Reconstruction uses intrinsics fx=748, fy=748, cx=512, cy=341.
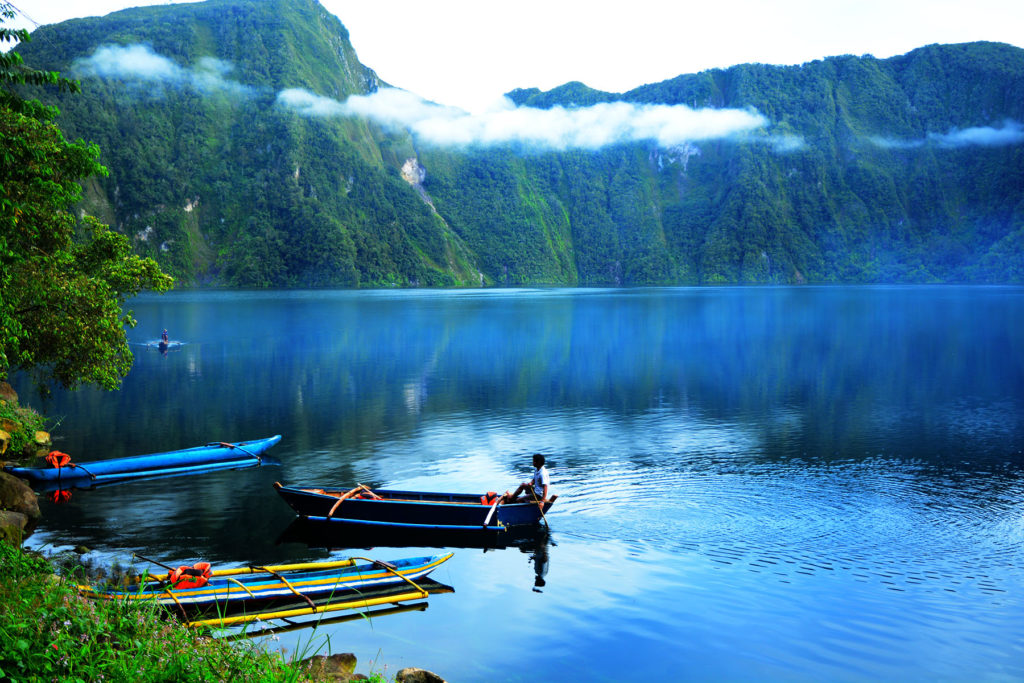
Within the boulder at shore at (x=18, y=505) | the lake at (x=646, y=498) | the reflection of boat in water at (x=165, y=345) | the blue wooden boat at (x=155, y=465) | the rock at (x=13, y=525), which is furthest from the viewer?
the reflection of boat in water at (x=165, y=345)

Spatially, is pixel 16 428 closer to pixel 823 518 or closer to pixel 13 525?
pixel 13 525

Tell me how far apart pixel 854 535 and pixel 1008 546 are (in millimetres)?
4542

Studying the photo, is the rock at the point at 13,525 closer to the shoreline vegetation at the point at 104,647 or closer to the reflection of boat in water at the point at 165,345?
the shoreline vegetation at the point at 104,647

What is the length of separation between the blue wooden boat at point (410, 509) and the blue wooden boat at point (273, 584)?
163 inches

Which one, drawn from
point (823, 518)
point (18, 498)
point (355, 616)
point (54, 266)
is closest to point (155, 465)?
point (18, 498)

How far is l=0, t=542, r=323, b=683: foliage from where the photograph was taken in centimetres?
1010

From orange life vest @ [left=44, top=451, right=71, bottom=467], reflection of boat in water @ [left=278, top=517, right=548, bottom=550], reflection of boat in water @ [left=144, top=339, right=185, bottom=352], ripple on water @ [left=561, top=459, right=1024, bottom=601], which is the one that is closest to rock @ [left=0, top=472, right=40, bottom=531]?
orange life vest @ [left=44, top=451, right=71, bottom=467]

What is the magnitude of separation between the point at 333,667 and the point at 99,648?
514cm

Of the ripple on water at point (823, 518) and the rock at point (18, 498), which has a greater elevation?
the rock at point (18, 498)

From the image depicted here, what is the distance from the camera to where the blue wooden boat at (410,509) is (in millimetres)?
25016

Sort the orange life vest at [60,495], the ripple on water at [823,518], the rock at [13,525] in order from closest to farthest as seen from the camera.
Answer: the rock at [13,525] < the ripple on water at [823,518] < the orange life vest at [60,495]

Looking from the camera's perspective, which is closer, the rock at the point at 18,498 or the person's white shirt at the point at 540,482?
the person's white shirt at the point at 540,482

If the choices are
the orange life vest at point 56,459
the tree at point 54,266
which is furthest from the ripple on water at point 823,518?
the tree at point 54,266

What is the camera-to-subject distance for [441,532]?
84.0ft
